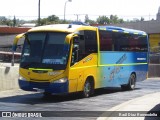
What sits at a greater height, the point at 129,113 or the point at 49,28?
the point at 49,28

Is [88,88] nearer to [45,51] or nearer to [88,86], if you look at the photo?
[88,86]

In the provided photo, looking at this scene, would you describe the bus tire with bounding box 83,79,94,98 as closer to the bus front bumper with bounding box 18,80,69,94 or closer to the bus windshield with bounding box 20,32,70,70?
the bus front bumper with bounding box 18,80,69,94

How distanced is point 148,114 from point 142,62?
Answer: 41.8 ft

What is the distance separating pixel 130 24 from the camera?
7169 centimetres

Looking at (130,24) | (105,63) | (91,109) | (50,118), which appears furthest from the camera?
(130,24)

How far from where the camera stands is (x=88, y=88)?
60.1 feet

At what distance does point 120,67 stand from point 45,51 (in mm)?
5905

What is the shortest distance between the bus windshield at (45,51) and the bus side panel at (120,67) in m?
3.17

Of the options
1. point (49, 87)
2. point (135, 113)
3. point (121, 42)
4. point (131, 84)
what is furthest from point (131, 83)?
point (135, 113)

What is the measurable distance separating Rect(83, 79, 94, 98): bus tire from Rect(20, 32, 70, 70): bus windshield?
203 cm

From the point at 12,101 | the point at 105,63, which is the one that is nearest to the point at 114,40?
the point at 105,63

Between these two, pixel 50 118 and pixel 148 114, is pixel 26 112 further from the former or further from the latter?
pixel 148 114

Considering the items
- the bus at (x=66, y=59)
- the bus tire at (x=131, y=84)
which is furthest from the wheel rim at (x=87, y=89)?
the bus tire at (x=131, y=84)

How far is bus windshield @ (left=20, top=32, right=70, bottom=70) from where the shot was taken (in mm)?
16453
